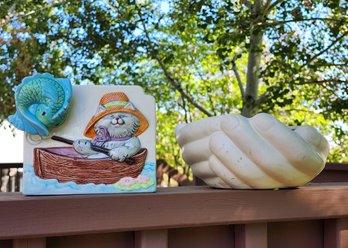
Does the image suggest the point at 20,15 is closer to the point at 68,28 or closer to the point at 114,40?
the point at 68,28

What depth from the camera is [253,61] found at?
4.98 metres

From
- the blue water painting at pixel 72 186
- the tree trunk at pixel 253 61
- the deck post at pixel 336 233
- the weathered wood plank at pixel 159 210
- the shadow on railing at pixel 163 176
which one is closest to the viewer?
the weathered wood plank at pixel 159 210

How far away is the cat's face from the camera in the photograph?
Answer: 1074 millimetres

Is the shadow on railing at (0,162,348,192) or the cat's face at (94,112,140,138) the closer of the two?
the cat's face at (94,112,140,138)

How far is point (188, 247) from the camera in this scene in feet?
3.43

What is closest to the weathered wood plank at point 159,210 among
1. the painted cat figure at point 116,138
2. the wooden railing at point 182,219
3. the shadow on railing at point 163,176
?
the wooden railing at point 182,219

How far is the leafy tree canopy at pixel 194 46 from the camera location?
4.40 metres

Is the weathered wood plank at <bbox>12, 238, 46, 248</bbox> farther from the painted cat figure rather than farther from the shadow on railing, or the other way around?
the shadow on railing

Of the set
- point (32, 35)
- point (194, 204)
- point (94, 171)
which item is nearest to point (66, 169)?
point (94, 171)

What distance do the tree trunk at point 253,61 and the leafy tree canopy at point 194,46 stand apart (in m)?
0.01

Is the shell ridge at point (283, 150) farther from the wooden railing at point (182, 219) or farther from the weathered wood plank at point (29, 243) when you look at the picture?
the weathered wood plank at point (29, 243)

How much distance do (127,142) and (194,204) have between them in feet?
0.70

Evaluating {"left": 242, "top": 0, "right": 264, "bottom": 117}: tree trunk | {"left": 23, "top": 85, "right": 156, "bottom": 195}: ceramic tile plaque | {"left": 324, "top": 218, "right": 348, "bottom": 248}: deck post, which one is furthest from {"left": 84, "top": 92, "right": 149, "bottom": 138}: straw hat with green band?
{"left": 242, "top": 0, "right": 264, "bottom": 117}: tree trunk

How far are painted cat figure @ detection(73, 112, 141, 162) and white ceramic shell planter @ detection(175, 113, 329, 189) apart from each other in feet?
0.63
